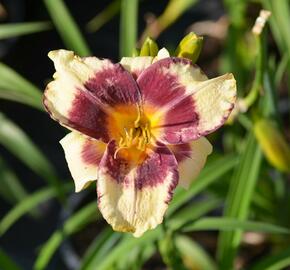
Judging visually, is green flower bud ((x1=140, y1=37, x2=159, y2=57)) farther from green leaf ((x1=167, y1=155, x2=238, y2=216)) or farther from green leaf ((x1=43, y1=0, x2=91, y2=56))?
green leaf ((x1=43, y1=0, x2=91, y2=56))

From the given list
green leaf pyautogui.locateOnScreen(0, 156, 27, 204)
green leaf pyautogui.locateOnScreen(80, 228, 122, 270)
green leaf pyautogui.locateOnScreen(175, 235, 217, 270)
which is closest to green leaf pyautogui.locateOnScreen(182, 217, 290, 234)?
green leaf pyautogui.locateOnScreen(80, 228, 122, 270)

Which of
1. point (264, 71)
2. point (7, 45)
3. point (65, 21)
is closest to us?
point (264, 71)

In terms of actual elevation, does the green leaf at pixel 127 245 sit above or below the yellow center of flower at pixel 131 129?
below

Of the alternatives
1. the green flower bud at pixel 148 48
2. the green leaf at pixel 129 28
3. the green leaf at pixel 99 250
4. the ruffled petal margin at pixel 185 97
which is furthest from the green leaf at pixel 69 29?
the ruffled petal margin at pixel 185 97

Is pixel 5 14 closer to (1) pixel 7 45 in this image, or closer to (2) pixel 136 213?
(1) pixel 7 45

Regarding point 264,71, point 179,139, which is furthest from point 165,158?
point 264,71

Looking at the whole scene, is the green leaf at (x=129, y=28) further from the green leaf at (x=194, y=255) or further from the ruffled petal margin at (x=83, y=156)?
the ruffled petal margin at (x=83, y=156)

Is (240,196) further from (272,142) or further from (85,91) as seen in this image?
(85,91)
